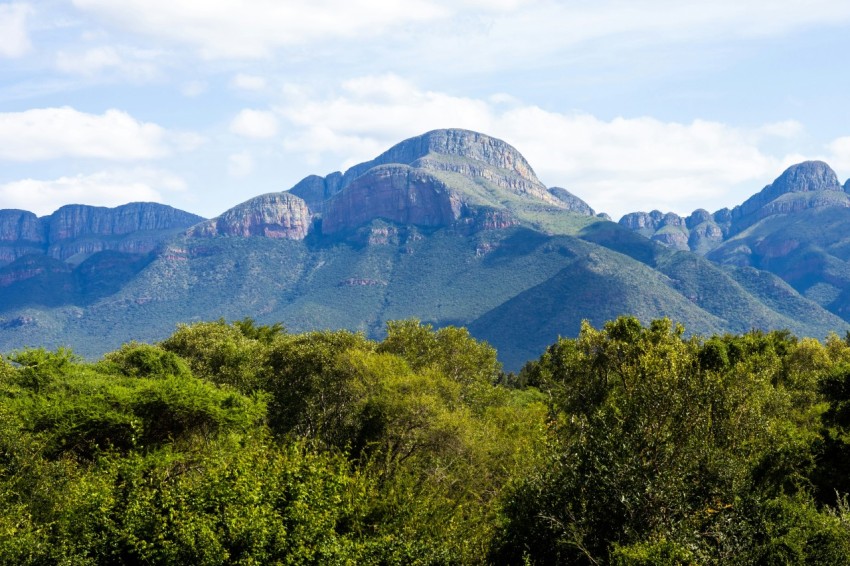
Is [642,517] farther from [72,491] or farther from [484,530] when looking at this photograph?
[72,491]

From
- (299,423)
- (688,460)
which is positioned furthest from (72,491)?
(688,460)

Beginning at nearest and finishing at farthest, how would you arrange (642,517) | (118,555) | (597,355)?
1. (642,517)
2. (118,555)
3. (597,355)

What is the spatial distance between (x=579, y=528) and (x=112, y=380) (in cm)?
2879

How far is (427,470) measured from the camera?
34.0m

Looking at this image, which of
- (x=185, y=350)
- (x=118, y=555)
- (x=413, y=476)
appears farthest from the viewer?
(x=185, y=350)

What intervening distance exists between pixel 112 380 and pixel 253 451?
15.9 meters

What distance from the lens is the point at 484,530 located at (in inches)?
1139

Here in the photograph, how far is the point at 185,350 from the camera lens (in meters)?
57.6

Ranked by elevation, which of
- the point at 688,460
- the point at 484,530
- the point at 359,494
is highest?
the point at 688,460

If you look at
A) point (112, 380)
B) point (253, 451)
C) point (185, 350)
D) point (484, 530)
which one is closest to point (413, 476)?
point (484, 530)

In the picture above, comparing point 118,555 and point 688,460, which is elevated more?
point 688,460

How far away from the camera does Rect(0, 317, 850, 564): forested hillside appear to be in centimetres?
2275

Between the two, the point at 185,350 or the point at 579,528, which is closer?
the point at 579,528

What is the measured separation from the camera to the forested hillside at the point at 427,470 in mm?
22750
